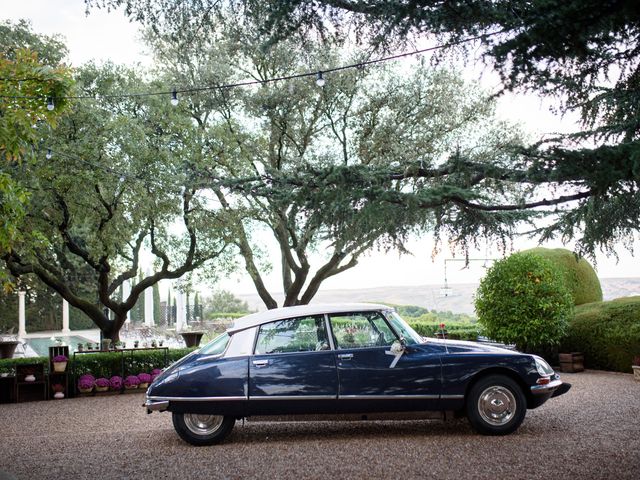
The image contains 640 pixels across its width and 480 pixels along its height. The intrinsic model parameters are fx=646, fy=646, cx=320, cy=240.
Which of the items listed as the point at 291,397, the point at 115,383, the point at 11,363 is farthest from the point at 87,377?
the point at 291,397

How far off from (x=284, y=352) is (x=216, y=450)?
1177 millimetres

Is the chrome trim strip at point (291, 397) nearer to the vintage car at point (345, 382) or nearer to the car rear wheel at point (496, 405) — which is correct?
the vintage car at point (345, 382)

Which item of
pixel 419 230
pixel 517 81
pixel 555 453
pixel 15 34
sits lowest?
pixel 555 453

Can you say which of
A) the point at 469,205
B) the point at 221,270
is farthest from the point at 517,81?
the point at 221,270

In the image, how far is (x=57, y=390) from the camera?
472 inches

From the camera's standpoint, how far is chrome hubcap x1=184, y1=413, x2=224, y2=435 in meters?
6.75

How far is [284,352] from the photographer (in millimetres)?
6738

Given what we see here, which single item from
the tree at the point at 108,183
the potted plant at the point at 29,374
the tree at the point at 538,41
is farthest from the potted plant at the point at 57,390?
the tree at the point at 538,41

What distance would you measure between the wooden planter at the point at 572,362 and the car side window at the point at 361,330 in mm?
7739

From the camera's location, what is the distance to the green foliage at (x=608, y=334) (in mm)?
12523

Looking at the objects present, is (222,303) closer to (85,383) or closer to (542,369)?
(85,383)

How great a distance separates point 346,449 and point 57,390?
25.4 feet

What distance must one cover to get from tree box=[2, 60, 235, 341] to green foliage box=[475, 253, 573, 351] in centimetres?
676

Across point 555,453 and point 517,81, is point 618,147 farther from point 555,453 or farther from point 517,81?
point 555,453
